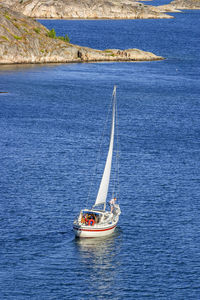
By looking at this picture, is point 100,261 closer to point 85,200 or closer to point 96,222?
point 96,222

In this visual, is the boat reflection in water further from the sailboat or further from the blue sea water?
the sailboat

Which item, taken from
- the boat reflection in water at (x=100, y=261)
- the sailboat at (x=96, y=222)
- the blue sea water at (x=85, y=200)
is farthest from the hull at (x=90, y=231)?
the blue sea water at (x=85, y=200)

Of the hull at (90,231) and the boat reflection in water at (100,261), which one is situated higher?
the hull at (90,231)

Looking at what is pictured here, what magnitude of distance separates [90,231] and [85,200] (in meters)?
14.7

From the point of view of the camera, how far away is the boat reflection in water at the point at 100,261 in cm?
7381

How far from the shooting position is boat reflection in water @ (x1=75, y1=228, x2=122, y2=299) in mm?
73812

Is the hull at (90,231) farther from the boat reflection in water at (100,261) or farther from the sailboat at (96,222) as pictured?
the boat reflection in water at (100,261)

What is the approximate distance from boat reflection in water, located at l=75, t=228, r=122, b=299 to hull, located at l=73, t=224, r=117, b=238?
577 mm

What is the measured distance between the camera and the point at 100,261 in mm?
79438

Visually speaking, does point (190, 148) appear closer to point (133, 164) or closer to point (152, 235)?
point (133, 164)

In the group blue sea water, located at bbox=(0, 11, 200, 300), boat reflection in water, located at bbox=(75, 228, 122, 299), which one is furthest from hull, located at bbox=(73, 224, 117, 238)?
blue sea water, located at bbox=(0, 11, 200, 300)

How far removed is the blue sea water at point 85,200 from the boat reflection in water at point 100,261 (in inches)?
4.6

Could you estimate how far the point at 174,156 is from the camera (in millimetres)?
122438

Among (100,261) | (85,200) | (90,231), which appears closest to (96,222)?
(90,231)
